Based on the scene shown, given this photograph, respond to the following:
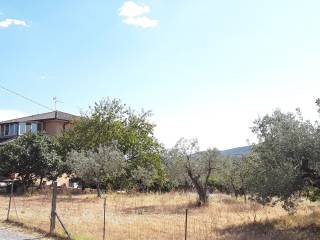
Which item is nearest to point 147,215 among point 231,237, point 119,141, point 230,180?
point 231,237

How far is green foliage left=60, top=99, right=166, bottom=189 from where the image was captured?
43.9m

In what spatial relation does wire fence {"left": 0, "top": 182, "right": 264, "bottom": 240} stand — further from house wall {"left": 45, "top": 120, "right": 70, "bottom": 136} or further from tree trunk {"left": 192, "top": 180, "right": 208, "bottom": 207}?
house wall {"left": 45, "top": 120, "right": 70, "bottom": 136}

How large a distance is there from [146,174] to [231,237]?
86.5 feet

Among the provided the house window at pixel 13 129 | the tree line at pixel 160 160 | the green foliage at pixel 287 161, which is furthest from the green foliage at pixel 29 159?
the green foliage at pixel 287 161

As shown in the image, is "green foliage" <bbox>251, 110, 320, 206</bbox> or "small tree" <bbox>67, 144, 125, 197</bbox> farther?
"small tree" <bbox>67, 144, 125, 197</bbox>

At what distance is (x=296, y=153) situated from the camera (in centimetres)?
1673

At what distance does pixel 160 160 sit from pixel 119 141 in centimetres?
434

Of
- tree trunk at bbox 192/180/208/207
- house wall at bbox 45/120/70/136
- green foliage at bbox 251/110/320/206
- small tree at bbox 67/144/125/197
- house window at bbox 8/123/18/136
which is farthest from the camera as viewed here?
house window at bbox 8/123/18/136

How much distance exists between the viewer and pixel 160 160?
45406mm

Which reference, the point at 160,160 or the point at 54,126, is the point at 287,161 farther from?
the point at 54,126

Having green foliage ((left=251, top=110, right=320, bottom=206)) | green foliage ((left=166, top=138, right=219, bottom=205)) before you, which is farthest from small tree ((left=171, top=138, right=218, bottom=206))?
green foliage ((left=251, top=110, right=320, bottom=206))

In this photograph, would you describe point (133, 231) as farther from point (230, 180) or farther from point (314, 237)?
point (230, 180)

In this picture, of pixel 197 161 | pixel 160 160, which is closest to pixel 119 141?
pixel 160 160

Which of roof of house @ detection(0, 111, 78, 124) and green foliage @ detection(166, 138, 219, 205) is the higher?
roof of house @ detection(0, 111, 78, 124)
